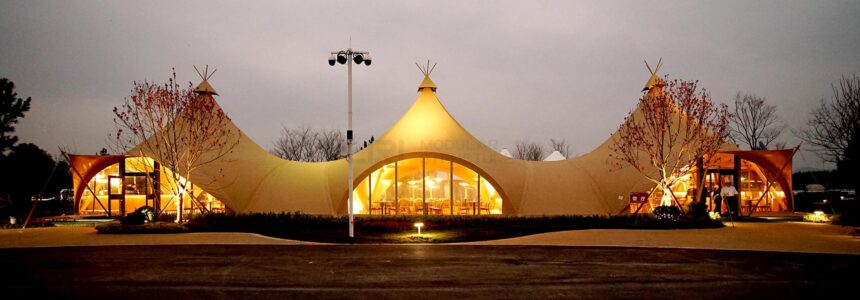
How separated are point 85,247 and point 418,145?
12.3 m

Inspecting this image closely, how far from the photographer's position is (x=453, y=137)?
75.5ft

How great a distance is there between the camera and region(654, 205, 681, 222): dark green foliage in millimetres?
17969

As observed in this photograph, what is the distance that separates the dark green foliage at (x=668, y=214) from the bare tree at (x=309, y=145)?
46.3 metres

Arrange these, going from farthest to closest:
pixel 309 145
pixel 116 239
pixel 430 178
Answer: pixel 309 145
pixel 430 178
pixel 116 239

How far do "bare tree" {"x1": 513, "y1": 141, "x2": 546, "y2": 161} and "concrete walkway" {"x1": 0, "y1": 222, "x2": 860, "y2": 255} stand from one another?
61822mm

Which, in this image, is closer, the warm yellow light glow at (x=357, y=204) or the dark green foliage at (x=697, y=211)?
the dark green foliage at (x=697, y=211)

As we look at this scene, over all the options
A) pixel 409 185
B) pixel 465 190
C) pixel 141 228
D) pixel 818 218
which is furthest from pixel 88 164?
pixel 818 218

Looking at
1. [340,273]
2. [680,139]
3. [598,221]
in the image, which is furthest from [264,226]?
[680,139]

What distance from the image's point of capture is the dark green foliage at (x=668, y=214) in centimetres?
1797

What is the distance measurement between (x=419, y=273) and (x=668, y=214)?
1157 cm

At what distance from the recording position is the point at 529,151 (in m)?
80.7

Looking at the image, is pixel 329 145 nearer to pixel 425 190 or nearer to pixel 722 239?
pixel 425 190

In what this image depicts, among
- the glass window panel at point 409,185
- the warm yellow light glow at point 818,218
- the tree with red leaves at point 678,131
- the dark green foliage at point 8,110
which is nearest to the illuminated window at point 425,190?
the glass window panel at point 409,185

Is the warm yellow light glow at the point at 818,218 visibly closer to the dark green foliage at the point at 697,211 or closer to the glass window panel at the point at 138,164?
the dark green foliage at the point at 697,211
